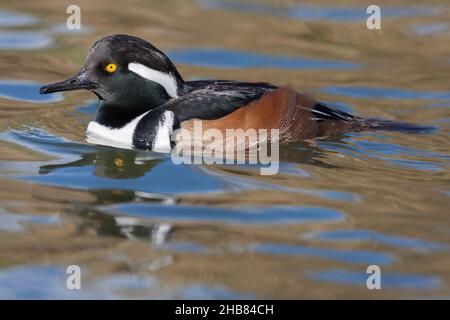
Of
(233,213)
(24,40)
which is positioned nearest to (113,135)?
(233,213)

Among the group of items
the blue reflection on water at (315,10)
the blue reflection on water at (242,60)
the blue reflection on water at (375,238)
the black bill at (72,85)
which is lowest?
the blue reflection on water at (375,238)

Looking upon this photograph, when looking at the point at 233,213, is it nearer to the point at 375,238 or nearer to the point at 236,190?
the point at 236,190

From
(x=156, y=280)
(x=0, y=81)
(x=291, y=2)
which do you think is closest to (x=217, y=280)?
(x=156, y=280)

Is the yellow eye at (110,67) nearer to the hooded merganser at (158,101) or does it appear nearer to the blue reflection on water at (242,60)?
the hooded merganser at (158,101)

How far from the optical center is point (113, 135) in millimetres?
8945

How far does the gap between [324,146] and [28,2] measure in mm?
6575

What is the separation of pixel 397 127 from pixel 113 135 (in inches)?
120

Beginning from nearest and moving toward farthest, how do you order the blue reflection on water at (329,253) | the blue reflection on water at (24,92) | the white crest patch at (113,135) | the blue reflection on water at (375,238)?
the blue reflection on water at (329,253), the blue reflection on water at (375,238), the white crest patch at (113,135), the blue reflection on water at (24,92)

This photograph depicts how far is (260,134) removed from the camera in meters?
8.82

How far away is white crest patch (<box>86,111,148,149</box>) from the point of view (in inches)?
349

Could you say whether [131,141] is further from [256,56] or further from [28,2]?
[28,2]

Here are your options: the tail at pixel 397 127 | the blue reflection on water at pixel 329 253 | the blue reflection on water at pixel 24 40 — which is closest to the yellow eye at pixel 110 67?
the tail at pixel 397 127

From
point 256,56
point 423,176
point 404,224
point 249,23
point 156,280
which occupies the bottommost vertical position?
point 156,280

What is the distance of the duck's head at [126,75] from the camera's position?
343 inches
